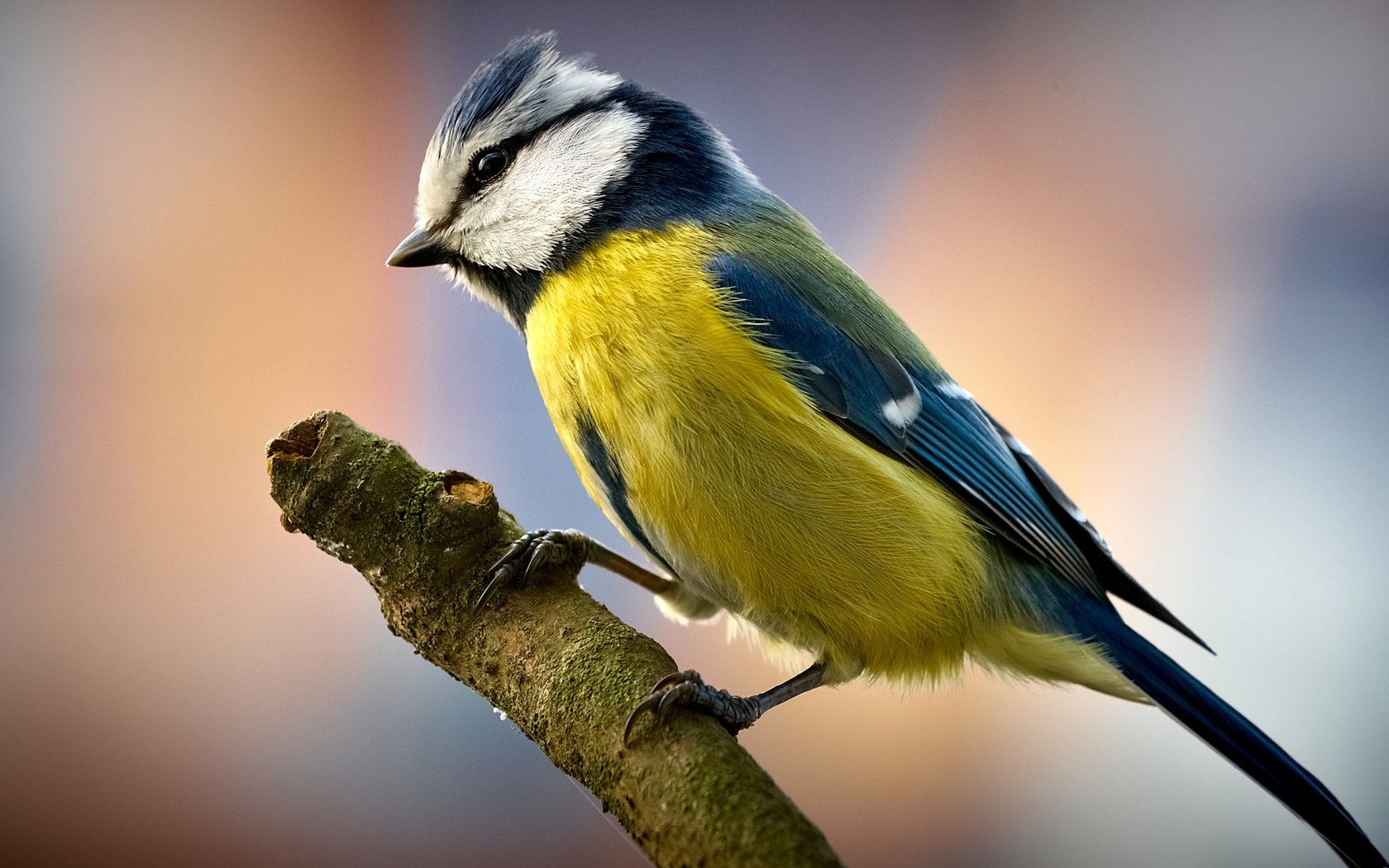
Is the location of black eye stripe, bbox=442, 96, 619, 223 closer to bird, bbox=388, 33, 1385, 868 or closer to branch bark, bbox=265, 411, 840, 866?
bird, bbox=388, 33, 1385, 868

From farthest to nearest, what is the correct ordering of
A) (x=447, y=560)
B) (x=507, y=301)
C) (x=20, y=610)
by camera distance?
(x=20, y=610), (x=507, y=301), (x=447, y=560)

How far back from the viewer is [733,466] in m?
0.60

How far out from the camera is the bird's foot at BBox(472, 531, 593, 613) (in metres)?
0.56

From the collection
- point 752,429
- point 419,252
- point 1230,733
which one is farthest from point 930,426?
point 419,252

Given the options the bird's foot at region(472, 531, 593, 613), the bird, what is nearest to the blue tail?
the bird

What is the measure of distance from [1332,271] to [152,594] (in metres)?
1.41

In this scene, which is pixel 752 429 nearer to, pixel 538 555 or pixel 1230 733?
pixel 538 555

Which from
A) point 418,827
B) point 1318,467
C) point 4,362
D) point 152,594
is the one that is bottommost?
point 418,827

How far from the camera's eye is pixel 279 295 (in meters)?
1.06

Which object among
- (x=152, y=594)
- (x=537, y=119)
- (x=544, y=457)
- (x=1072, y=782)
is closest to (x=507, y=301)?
(x=537, y=119)

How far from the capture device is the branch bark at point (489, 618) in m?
0.48

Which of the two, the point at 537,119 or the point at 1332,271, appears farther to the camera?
the point at 1332,271

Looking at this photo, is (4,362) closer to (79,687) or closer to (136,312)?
(136,312)

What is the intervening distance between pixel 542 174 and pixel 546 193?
23 mm
